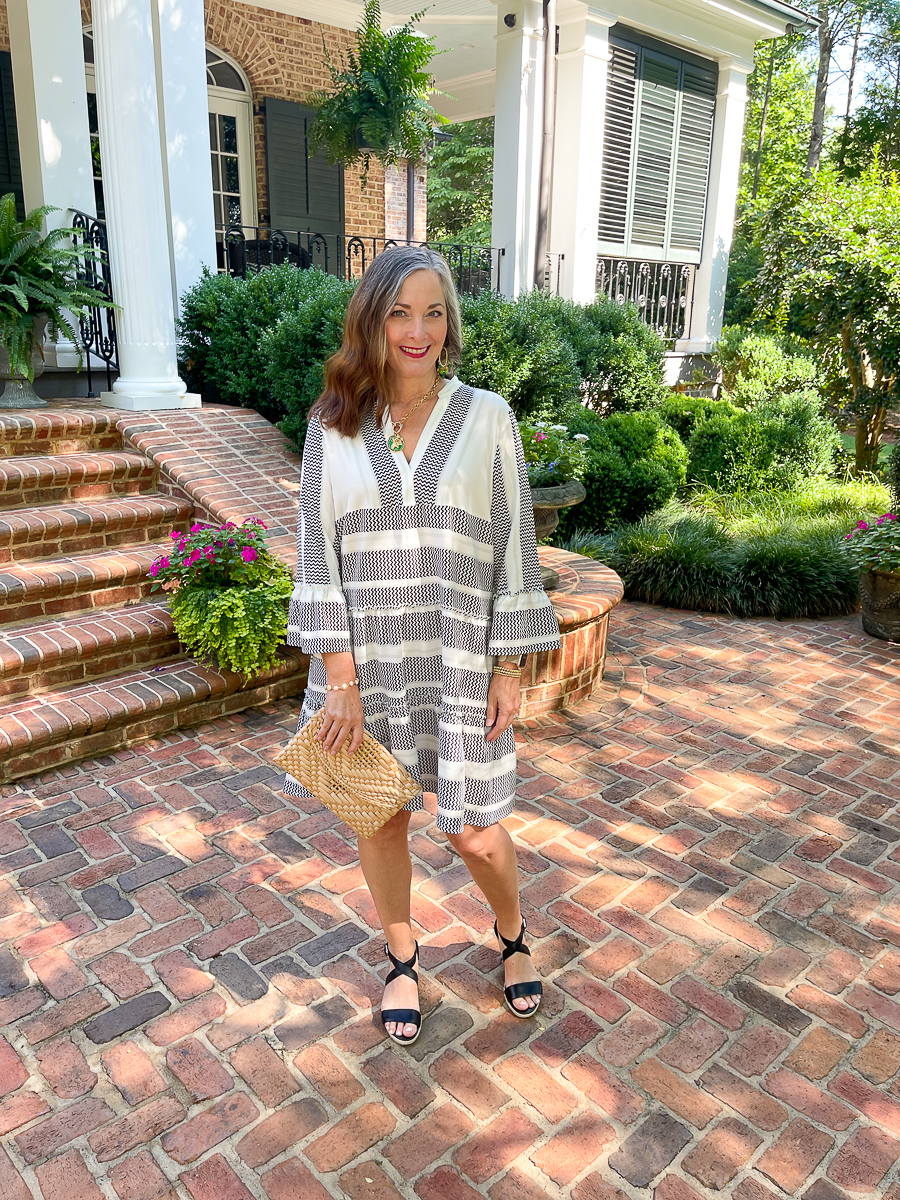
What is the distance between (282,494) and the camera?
5246 mm

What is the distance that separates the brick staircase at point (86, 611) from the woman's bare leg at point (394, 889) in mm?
1864

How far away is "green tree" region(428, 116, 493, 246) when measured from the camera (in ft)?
81.5

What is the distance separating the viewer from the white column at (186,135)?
19.7 feet

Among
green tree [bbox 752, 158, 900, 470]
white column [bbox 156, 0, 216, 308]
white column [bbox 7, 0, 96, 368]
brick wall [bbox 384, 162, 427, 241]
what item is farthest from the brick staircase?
brick wall [bbox 384, 162, 427, 241]

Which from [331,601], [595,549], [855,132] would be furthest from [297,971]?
[855,132]

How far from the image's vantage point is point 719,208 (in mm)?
11180

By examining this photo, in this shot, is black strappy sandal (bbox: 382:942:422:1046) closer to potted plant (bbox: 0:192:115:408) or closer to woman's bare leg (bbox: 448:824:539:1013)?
woman's bare leg (bbox: 448:824:539:1013)

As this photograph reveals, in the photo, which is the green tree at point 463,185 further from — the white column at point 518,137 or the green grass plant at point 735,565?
the green grass plant at point 735,565

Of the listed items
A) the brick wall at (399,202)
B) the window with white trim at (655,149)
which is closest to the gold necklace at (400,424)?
the window with white trim at (655,149)

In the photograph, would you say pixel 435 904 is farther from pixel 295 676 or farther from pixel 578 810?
pixel 295 676

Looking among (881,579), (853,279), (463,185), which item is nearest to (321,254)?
(853,279)

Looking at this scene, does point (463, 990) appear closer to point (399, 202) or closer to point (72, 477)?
point (72, 477)

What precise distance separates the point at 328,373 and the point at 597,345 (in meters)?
6.82

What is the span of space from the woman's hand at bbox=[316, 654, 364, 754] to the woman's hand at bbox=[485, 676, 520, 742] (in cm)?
30
